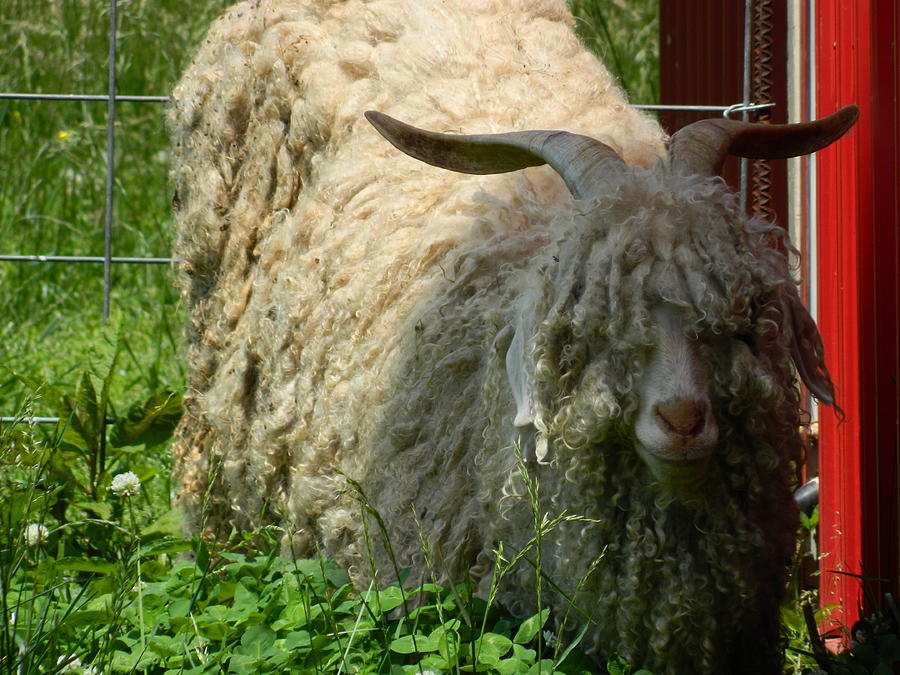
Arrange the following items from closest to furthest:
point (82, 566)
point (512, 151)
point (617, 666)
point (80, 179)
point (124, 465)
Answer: point (617, 666)
point (512, 151)
point (82, 566)
point (124, 465)
point (80, 179)

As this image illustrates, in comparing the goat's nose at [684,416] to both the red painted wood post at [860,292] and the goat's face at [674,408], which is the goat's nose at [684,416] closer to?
the goat's face at [674,408]

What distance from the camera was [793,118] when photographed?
3748 mm

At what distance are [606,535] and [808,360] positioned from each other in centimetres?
51

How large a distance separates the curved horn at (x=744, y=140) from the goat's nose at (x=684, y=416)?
533 mm

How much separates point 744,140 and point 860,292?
0.67 metres

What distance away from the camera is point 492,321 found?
102 inches

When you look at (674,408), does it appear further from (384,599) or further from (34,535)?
Answer: (34,535)

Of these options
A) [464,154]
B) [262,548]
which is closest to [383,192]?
[464,154]

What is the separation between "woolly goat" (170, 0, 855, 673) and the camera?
2271 mm

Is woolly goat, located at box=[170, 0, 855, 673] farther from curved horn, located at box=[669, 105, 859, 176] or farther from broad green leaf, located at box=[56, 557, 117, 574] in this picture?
broad green leaf, located at box=[56, 557, 117, 574]

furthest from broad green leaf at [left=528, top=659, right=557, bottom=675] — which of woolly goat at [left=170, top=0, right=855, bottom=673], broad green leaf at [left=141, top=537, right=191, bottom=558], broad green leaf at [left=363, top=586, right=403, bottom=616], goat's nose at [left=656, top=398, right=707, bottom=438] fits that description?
broad green leaf at [left=141, top=537, right=191, bottom=558]

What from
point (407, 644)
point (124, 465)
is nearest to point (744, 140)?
point (407, 644)

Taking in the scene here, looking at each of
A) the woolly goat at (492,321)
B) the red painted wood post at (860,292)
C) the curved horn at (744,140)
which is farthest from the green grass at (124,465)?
the curved horn at (744,140)

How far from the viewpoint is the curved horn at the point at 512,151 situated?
244 centimetres
